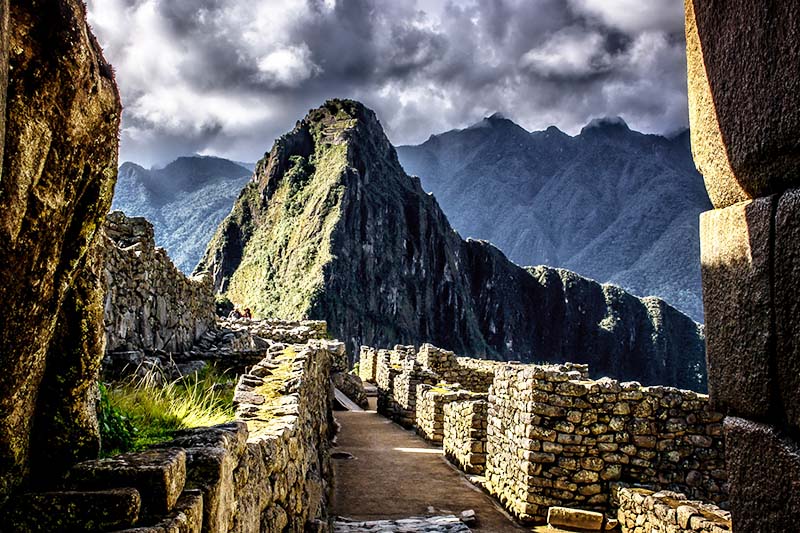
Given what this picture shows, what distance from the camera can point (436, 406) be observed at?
48.1ft

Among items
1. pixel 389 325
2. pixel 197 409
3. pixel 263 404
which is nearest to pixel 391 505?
pixel 263 404

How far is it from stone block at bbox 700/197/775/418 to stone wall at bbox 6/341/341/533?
92.6 inches

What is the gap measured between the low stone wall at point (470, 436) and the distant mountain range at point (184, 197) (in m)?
92.4

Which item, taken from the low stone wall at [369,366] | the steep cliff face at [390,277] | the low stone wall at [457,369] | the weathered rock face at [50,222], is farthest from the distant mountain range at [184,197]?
the weathered rock face at [50,222]

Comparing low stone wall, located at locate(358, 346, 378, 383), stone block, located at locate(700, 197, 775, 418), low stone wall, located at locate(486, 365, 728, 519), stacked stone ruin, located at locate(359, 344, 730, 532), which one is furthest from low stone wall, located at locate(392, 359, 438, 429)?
stone block, located at locate(700, 197, 775, 418)

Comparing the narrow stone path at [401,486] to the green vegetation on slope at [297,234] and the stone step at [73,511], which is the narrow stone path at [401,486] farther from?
the green vegetation on slope at [297,234]

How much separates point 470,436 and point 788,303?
9.76 metres

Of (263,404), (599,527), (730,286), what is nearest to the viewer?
(730,286)

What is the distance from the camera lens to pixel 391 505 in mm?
9375

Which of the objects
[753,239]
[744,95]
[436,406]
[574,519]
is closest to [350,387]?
[436,406]

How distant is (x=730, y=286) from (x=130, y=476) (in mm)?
2643

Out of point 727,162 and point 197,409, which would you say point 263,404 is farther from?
point 727,162

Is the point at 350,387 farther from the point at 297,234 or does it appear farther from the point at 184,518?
the point at 297,234

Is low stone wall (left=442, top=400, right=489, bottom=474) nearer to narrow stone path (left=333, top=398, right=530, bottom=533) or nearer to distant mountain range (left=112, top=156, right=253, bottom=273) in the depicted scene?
narrow stone path (left=333, top=398, right=530, bottom=533)
